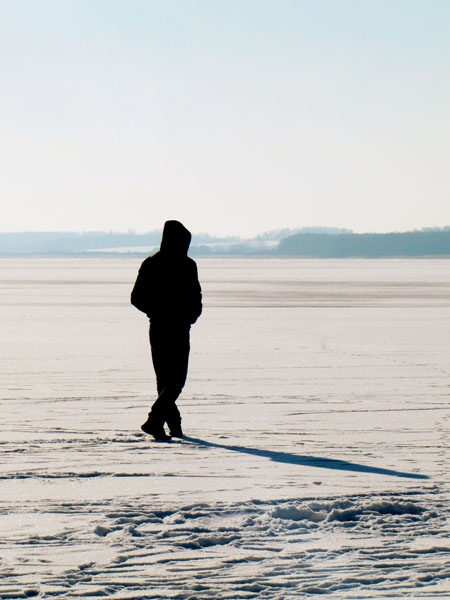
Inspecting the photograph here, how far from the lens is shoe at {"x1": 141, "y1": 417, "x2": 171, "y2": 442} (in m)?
7.75

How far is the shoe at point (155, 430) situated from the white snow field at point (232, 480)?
8cm

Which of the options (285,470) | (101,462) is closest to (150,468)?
(101,462)

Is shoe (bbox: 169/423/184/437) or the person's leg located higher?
the person's leg

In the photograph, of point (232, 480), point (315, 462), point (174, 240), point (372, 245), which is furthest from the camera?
point (372, 245)

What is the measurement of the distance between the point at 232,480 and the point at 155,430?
1.75 metres

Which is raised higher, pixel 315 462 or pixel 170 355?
pixel 170 355

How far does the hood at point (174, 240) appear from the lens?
7941mm

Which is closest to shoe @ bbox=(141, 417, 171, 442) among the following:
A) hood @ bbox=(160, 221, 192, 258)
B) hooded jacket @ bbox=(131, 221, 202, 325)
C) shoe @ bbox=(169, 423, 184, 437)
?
shoe @ bbox=(169, 423, 184, 437)

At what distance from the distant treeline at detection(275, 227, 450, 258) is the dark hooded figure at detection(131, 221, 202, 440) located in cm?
17184

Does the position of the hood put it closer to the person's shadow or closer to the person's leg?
the person's leg

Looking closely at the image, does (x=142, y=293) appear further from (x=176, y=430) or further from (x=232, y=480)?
(x=232, y=480)

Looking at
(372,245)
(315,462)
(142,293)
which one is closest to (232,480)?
(315,462)

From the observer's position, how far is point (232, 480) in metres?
6.16

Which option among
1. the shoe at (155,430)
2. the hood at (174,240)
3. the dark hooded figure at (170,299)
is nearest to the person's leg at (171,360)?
the dark hooded figure at (170,299)
